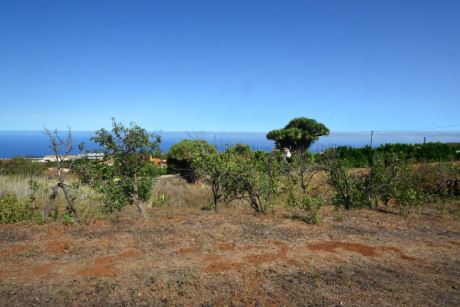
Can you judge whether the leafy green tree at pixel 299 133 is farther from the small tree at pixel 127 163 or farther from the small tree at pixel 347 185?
the small tree at pixel 127 163

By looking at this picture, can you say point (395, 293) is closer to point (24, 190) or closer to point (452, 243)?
point (452, 243)

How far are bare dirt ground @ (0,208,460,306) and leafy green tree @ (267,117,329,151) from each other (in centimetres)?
2740

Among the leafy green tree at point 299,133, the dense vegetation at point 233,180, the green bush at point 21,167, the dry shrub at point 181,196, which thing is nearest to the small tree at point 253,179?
the dense vegetation at point 233,180

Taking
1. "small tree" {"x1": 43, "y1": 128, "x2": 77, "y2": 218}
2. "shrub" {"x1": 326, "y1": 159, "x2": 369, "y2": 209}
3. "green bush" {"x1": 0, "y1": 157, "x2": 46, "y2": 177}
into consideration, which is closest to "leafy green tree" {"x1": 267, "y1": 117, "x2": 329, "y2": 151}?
"green bush" {"x1": 0, "y1": 157, "x2": 46, "y2": 177}

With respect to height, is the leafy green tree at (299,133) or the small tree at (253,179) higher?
the leafy green tree at (299,133)

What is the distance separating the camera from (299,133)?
32.7 metres

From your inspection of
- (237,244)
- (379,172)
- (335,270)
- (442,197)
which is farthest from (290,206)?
(442,197)

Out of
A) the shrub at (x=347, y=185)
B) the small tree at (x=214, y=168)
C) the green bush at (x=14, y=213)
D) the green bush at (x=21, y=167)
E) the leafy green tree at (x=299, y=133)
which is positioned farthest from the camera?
the leafy green tree at (x=299, y=133)

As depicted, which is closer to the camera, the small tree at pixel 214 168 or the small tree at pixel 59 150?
the small tree at pixel 59 150

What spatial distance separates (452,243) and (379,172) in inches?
104

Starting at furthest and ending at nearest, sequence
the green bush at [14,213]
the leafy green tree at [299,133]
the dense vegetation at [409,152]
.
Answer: the leafy green tree at [299,133], the dense vegetation at [409,152], the green bush at [14,213]

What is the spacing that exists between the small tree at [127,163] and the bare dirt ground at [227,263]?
1006 millimetres

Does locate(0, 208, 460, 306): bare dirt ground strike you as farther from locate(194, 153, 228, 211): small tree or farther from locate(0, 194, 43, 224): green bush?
locate(194, 153, 228, 211): small tree

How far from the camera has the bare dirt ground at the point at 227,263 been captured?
304cm
